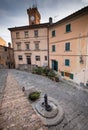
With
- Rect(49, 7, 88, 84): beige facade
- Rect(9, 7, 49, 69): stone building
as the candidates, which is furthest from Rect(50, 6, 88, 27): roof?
Rect(9, 7, 49, 69): stone building

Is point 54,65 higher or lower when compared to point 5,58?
lower

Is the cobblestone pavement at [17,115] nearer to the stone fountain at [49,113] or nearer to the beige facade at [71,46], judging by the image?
the stone fountain at [49,113]

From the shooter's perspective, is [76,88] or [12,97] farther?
[76,88]

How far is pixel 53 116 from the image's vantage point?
19.4 ft

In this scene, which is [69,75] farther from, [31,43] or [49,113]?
[31,43]

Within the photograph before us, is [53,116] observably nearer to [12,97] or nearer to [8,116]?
[8,116]

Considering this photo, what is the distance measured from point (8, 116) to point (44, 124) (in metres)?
2.50

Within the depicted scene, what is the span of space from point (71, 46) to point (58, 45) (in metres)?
2.83

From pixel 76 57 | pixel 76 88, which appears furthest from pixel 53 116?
pixel 76 57

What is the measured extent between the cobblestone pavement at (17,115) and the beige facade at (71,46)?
880cm

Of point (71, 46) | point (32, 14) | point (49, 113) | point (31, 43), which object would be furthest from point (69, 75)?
point (32, 14)

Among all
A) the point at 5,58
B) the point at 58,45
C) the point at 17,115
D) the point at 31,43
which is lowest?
the point at 17,115

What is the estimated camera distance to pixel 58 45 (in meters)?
14.7

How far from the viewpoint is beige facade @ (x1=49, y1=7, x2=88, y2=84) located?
10.7 meters
